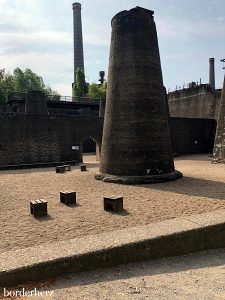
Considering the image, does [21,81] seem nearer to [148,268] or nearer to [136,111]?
[136,111]

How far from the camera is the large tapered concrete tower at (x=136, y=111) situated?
10.4 m

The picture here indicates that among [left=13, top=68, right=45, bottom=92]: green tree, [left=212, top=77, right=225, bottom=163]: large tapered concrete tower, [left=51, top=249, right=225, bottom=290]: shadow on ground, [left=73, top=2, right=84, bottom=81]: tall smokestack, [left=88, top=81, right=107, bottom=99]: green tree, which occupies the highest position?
[left=73, top=2, right=84, bottom=81]: tall smokestack

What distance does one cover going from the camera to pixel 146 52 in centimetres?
1069

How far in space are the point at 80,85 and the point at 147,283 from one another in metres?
50.5

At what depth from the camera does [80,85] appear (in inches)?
2061

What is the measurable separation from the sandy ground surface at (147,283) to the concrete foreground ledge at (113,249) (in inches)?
4.3

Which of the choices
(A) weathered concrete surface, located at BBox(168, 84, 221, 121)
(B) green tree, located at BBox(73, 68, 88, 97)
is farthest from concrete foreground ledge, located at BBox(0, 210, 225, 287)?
(B) green tree, located at BBox(73, 68, 88, 97)

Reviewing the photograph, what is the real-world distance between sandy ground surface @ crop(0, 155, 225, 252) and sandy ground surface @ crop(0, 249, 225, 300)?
3.98 ft

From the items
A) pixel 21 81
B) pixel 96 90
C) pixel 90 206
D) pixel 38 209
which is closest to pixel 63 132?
pixel 90 206

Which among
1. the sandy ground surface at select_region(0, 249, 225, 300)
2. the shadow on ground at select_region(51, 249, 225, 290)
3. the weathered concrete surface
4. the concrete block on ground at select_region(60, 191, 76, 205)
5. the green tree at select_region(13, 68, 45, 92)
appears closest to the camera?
the sandy ground surface at select_region(0, 249, 225, 300)

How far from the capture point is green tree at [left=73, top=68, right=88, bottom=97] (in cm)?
5122

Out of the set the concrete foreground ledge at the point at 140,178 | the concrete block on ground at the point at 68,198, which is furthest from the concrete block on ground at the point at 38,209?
the concrete foreground ledge at the point at 140,178

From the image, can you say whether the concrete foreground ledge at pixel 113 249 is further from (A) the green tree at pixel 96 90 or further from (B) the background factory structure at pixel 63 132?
(A) the green tree at pixel 96 90

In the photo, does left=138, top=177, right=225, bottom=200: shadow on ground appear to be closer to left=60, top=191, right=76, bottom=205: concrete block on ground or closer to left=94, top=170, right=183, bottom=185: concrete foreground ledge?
left=94, top=170, right=183, bottom=185: concrete foreground ledge
